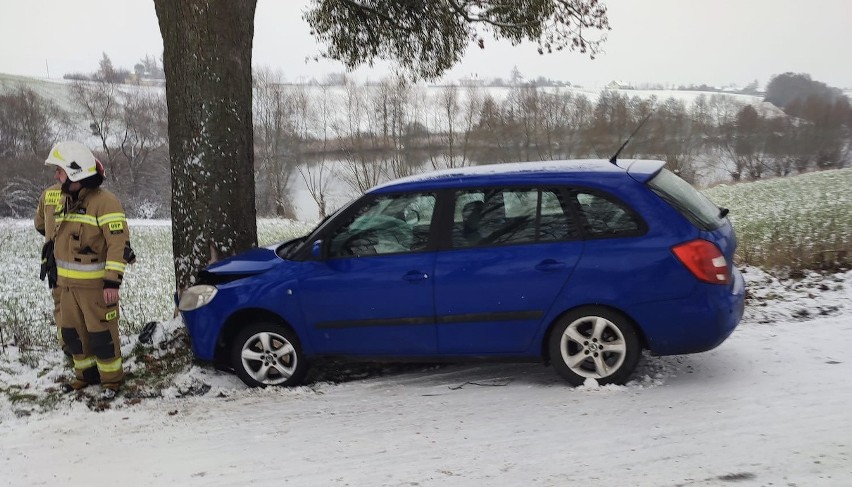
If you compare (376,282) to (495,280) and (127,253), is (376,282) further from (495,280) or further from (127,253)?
(127,253)

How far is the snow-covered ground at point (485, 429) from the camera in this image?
133 inches

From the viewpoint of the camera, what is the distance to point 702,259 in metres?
4.24

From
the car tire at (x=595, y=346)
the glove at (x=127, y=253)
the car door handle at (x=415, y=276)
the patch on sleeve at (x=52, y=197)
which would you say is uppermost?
the patch on sleeve at (x=52, y=197)

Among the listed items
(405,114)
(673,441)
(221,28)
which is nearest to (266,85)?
(405,114)

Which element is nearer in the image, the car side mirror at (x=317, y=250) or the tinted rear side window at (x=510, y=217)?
the tinted rear side window at (x=510, y=217)

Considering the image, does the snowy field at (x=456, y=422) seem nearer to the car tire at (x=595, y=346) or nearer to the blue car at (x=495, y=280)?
the car tire at (x=595, y=346)

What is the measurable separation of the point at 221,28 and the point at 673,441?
4.81m

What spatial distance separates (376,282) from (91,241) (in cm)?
213

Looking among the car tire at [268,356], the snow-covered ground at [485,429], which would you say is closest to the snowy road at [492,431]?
the snow-covered ground at [485,429]

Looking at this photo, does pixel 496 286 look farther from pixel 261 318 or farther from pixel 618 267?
Result: pixel 261 318

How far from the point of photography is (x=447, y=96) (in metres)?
46.2

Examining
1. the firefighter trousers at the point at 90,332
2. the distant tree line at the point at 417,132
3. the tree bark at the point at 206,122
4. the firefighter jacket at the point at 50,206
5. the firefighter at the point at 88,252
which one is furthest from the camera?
the distant tree line at the point at 417,132

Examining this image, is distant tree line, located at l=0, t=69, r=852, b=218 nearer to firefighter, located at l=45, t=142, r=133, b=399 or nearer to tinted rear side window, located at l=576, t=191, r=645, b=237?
tinted rear side window, located at l=576, t=191, r=645, b=237

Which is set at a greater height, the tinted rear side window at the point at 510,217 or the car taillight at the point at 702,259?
the tinted rear side window at the point at 510,217
